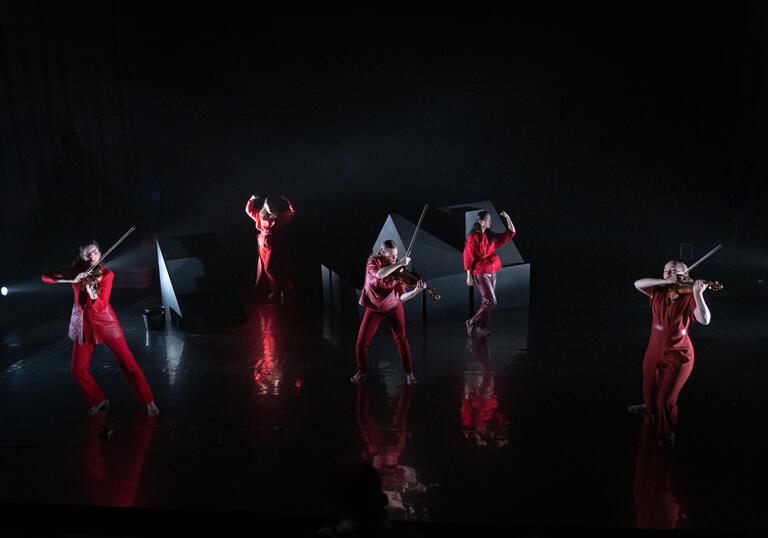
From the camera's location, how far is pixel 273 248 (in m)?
8.28

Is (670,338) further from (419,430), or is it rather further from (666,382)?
(419,430)

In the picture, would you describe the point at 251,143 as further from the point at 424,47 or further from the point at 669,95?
the point at 669,95

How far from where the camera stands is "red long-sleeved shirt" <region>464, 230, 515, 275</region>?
259 inches

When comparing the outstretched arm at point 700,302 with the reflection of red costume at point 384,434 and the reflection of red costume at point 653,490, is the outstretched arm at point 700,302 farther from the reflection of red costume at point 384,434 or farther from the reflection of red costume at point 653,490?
the reflection of red costume at point 384,434

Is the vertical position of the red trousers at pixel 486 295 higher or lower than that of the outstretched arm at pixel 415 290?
lower

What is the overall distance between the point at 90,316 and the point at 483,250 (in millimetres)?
3515

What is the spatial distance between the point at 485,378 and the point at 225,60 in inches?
260

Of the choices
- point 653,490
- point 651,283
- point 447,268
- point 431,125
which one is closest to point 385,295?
point 651,283

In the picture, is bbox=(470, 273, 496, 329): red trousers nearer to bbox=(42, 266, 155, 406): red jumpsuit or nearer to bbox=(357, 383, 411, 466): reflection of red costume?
bbox=(357, 383, 411, 466): reflection of red costume

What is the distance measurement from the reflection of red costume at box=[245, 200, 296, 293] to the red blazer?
3556 millimetres

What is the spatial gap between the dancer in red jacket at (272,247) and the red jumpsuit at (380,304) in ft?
10.4

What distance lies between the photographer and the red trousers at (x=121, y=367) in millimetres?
4641

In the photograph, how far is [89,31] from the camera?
918 centimetres

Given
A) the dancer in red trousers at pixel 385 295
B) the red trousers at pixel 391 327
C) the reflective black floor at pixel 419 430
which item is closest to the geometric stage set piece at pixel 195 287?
the reflective black floor at pixel 419 430
